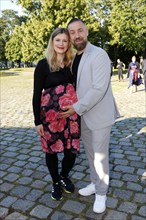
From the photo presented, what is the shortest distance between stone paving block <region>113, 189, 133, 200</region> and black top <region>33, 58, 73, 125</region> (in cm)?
157

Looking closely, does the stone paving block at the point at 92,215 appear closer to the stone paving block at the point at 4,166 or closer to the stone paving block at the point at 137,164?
the stone paving block at the point at 137,164

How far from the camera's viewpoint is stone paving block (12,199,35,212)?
3.52 metres

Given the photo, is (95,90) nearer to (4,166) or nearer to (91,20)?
(4,166)

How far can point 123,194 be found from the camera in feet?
12.5

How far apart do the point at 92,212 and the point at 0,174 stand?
1.90 meters

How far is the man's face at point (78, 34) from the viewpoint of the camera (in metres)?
3.08

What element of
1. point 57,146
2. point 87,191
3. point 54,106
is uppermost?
point 54,106

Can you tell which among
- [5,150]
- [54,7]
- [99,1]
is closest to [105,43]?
[99,1]

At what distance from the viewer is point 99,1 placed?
34.9 metres

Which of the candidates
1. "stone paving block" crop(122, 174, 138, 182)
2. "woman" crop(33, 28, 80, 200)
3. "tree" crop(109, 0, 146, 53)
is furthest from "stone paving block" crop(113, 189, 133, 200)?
"tree" crop(109, 0, 146, 53)

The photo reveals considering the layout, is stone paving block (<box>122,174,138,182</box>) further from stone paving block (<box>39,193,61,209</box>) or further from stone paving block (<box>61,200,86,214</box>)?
stone paving block (<box>39,193,61,209</box>)

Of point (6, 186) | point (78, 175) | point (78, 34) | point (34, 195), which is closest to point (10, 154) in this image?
point (6, 186)

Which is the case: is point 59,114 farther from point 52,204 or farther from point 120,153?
point 120,153

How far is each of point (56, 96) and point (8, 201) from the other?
1.62m
